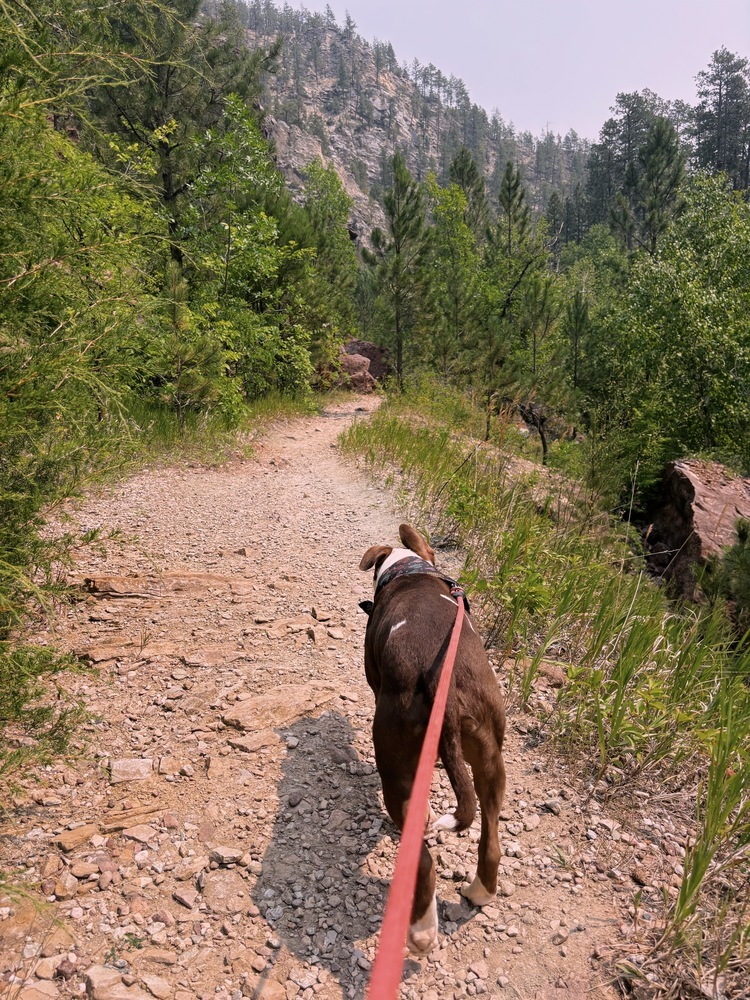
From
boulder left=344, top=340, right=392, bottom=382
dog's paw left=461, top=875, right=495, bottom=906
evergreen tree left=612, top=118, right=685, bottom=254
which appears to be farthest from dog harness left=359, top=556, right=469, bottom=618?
evergreen tree left=612, top=118, right=685, bottom=254

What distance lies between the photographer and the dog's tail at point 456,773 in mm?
1620

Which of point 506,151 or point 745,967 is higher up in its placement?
point 506,151

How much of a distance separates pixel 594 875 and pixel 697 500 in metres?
7.28

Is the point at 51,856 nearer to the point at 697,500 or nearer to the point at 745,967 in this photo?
the point at 745,967

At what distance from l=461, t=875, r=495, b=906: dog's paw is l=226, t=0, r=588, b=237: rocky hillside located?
102540 mm

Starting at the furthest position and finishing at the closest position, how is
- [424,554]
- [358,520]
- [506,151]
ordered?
1. [506,151]
2. [358,520]
3. [424,554]

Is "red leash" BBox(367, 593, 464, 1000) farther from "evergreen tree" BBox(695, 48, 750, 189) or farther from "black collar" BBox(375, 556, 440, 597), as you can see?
"evergreen tree" BBox(695, 48, 750, 189)

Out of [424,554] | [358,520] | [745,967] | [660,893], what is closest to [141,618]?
[424,554]

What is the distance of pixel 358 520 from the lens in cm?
584

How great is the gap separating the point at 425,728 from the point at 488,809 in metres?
0.50

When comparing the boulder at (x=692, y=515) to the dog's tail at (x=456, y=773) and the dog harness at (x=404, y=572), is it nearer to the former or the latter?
the dog harness at (x=404, y=572)

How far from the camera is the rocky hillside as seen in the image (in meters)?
100

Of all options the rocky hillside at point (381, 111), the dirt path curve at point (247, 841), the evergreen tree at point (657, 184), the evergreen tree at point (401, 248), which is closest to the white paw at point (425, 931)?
the dirt path curve at point (247, 841)

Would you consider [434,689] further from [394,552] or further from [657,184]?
[657,184]
